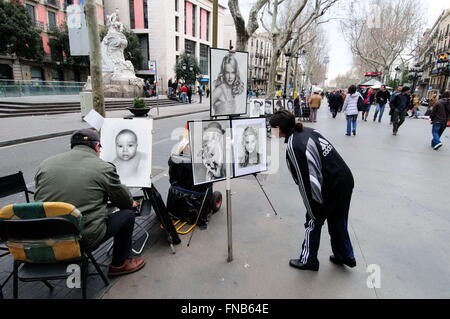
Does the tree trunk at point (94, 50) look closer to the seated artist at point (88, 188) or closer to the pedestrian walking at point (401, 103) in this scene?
the seated artist at point (88, 188)

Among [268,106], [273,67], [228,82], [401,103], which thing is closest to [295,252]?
[228,82]

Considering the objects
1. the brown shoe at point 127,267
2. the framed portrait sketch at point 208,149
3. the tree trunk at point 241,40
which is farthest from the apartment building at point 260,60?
the brown shoe at point 127,267

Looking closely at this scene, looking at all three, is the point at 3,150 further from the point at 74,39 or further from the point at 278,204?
the point at 278,204

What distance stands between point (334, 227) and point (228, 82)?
288 cm

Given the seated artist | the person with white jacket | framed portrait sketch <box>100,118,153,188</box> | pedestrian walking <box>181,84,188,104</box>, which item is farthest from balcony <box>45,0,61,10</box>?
the seated artist

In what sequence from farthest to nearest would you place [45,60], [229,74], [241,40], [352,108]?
[45,60] < [352,108] < [241,40] < [229,74]

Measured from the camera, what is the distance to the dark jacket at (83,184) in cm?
202

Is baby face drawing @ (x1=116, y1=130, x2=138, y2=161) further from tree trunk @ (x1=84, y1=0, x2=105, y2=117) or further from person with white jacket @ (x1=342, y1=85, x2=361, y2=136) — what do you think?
person with white jacket @ (x1=342, y1=85, x2=361, y2=136)

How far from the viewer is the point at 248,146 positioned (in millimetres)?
3576

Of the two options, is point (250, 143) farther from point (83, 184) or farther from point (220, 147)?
point (83, 184)

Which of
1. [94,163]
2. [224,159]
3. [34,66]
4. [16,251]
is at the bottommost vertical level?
[16,251]

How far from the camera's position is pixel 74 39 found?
4.88 m
